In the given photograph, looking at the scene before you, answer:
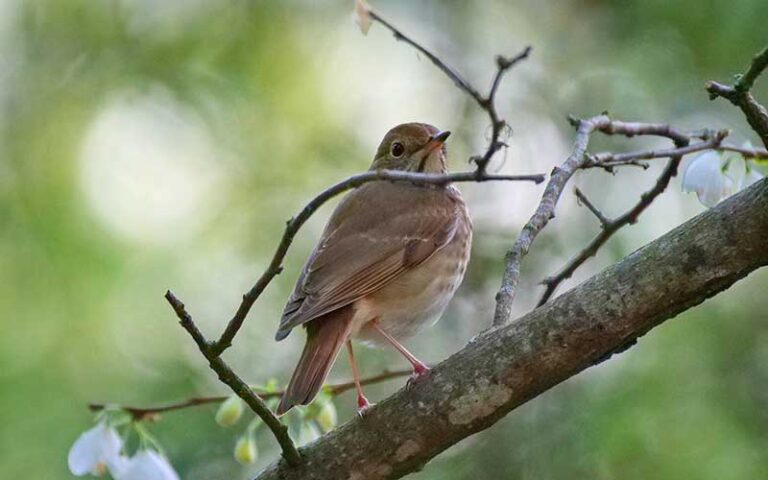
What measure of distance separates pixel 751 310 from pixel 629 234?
910 mm

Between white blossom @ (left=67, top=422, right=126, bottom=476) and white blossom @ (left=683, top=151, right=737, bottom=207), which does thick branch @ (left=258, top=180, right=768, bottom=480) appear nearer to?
white blossom @ (left=683, top=151, right=737, bottom=207)

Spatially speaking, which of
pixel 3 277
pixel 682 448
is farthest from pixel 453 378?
pixel 3 277

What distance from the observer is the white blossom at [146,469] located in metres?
4.09

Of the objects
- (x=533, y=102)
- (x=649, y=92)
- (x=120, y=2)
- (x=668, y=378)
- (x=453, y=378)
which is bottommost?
(x=453, y=378)

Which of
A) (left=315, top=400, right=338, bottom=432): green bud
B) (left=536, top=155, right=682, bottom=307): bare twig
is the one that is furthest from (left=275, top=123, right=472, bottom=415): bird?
(left=536, top=155, right=682, bottom=307): bare twig

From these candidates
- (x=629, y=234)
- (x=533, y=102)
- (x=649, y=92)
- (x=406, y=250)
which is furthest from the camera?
(x=533, y=102)

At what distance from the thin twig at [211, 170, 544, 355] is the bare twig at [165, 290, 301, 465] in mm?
46

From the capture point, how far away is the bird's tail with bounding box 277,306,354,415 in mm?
4016

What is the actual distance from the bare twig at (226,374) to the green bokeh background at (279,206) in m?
2.88

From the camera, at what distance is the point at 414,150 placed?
5672 millimetres

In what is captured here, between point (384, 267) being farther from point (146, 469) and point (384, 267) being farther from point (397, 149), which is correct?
point (146, 469)

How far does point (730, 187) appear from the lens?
3.80 metres

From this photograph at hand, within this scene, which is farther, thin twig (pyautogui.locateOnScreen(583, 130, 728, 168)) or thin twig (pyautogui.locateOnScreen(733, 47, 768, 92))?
thin twig (pyautogui.locateOnScreen(583, 130, 728, 168))

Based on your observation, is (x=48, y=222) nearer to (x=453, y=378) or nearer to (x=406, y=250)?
(x=406, y=250)
